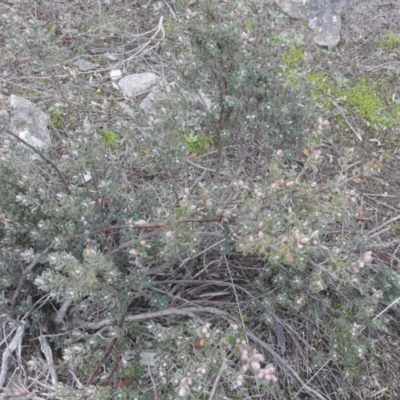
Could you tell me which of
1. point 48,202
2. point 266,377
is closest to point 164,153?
point 48,202

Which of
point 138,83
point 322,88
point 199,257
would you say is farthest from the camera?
point 322,88

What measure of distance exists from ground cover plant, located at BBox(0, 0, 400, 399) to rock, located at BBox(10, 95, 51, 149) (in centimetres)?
56

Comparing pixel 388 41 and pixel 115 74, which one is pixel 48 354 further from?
pixel 388 41

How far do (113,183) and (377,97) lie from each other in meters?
2.64

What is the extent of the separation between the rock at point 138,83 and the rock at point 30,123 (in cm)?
70

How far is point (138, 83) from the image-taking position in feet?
13.5

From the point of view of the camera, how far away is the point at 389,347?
9.68ft

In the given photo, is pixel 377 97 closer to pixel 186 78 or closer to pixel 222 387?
pixel 186 78

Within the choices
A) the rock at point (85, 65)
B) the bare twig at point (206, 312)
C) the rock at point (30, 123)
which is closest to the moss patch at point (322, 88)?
the rock at point (85, 65)

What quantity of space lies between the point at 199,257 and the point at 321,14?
114 inches

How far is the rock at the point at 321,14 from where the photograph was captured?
15.1 ft

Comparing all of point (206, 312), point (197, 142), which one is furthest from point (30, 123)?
point (206, 312)

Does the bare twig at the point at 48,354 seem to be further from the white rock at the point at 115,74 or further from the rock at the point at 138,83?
the white rock at the point at 115,74

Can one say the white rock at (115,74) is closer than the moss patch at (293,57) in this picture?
Yes
